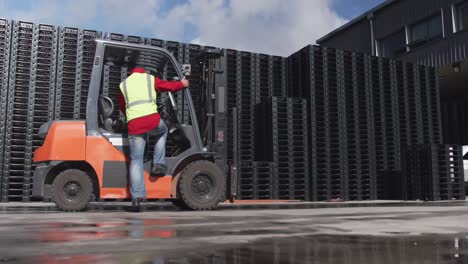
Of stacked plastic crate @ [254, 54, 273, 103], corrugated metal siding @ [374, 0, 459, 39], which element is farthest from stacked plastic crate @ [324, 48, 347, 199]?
corrugated metal siding @ [374, 0, 459, 39]

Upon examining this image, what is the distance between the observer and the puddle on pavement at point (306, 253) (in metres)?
2.58

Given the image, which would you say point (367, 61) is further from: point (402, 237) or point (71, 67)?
point (402, 237)

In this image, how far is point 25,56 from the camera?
9859 mm

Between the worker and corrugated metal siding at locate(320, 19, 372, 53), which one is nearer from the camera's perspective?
the worker

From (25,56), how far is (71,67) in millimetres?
932

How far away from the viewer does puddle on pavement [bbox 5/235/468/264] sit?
2576mm

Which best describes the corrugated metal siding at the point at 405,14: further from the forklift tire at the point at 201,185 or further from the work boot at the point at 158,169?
the work boot at the point at 158,169

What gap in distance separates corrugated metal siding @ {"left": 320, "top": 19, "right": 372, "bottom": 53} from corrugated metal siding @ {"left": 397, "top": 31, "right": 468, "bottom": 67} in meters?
2.88

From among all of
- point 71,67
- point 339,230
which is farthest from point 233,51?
point 339,230

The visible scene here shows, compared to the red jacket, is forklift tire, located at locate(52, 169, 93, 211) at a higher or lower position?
lower

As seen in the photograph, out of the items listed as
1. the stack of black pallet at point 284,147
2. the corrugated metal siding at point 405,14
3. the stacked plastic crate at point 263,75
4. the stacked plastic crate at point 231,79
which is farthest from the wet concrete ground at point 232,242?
the corrugated metal siding at point 405,14

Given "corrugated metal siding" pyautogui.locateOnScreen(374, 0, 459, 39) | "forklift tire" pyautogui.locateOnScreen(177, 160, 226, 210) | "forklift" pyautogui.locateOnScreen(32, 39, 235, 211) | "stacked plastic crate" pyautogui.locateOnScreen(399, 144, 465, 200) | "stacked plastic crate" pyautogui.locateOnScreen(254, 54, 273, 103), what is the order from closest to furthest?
"forklift" pyautogui.locateOnScreen(32, 39, 235, 211) → "forklift tire" pyautogui.locateOnScreen(177, 160, 226, 210) → "stacked plastic crate" pyautogui.locateOnScreen(399, 144, 465, 200) → "stacked plastic crate" pyautogui.locateOnScreen(254, 54, 273, 103) → "corrugated metal siding" pyautogui.locateOnScreen(374, 0, 459, 39)

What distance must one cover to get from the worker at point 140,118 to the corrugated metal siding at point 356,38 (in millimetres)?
16259

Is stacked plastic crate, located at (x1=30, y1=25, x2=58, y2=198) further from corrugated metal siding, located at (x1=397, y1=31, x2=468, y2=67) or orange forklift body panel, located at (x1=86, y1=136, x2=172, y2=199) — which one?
corrugated metal siding, located at (x1=397, y1=31, x2=468, y2=67)
